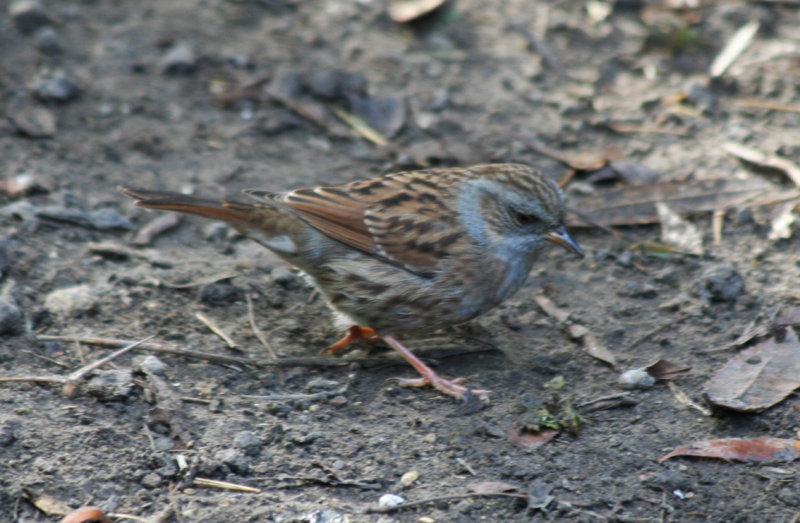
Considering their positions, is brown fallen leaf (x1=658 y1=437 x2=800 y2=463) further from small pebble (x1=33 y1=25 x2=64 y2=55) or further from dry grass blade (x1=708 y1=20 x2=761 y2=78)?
small pebble (x1=33 y1=25 x2=64 y2=55)

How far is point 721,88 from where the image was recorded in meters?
7.14

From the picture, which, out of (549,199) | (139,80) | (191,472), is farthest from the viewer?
(139,80)

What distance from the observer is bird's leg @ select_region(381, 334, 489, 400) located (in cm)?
462

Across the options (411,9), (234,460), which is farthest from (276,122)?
(234,460)

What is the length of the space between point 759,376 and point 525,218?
4.83ft

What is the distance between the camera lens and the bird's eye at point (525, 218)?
512cm

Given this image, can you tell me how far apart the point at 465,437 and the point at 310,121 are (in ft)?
11.1

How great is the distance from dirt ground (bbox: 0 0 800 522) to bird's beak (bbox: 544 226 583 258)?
0.41 m

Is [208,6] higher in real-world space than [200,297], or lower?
higher

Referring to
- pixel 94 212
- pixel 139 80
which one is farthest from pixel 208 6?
pixel 94 212

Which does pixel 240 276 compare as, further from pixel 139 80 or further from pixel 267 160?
pixel 139 80

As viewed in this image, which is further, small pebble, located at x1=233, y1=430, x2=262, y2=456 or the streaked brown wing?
the streaked brown wing

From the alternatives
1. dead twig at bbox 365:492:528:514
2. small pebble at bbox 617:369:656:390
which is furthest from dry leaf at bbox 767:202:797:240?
dead twig at bbox 365:492:528:514

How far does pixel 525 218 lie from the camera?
5.13m
